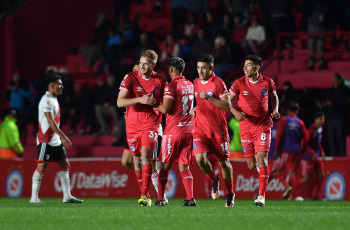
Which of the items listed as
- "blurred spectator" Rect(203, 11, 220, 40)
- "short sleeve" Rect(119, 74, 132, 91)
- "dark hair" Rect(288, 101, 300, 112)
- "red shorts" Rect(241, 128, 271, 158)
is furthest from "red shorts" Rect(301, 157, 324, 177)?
Answer: "short sleeve" Rect(119, 74, 132, 91)

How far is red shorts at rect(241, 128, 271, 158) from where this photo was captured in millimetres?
11562

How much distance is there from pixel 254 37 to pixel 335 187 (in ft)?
19.3

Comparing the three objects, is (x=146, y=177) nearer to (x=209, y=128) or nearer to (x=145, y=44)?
(x=209, y=128)

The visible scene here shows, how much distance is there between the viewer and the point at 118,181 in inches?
714

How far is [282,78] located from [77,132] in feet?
21.3

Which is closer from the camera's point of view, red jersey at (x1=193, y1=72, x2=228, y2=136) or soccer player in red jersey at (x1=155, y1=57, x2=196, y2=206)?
soccer player in red jersey at (x1=155, y1=57, x2=196, y2=206)

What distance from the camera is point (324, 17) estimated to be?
19.7m

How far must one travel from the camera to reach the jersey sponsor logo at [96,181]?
18094mm

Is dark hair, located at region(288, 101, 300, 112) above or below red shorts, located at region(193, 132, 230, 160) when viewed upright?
above

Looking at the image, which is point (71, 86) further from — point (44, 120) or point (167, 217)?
point (167, 217)

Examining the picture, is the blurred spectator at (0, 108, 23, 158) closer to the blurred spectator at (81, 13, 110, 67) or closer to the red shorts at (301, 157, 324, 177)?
the blurred spectator at (81, 13, 110, 67)

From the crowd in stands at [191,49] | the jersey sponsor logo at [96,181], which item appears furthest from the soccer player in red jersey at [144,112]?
the crowd in stands at [191,49]

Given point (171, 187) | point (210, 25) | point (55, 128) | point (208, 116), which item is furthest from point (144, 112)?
point (210, 25)

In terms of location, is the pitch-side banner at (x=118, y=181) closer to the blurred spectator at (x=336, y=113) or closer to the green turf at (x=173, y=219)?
the blurred spectator at (x=336, y=113)
